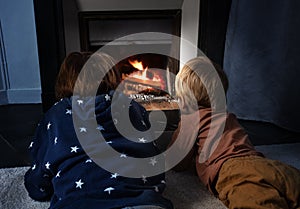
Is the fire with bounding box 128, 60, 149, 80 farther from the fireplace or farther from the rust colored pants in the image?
the rust colored pants

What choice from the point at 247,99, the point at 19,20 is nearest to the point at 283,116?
the point at 247,99

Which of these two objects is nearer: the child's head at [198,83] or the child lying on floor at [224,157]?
the child lying on floor at [224,157]

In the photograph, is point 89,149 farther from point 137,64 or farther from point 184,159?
point 137,64

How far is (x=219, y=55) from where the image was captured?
205cm

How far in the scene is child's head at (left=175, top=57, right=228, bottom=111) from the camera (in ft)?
4.03

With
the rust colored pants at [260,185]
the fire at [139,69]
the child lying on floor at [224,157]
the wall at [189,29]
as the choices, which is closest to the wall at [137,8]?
the wall at [189,29]

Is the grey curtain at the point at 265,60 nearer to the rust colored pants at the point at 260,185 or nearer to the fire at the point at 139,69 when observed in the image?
the fire at the point at 139,69

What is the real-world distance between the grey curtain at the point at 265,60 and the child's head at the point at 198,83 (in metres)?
0.77

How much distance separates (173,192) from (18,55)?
1.67m

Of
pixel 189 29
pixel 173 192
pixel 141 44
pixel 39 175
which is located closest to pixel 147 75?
pixel 141 44

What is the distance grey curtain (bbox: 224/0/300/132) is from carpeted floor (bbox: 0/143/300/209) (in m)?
0.53

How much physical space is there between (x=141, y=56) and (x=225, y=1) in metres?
0.72

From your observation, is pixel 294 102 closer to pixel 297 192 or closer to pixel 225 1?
pixel 225 1

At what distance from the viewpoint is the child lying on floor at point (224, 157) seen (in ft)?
3.13
